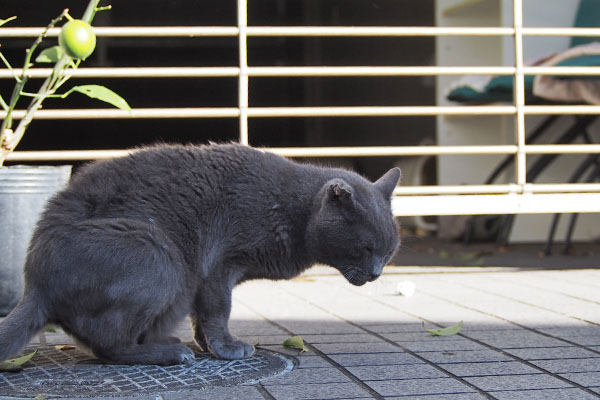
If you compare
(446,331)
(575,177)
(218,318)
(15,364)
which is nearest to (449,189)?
(575,177)

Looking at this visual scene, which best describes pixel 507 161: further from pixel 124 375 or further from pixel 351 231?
pixel 124 375

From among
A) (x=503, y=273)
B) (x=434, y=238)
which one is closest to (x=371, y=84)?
(x=434, y=238)

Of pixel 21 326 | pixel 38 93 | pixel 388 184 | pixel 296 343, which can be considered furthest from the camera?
pixel 38 93

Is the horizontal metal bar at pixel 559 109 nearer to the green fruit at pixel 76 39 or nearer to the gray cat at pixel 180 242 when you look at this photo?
the gray cat at pixel 180 242

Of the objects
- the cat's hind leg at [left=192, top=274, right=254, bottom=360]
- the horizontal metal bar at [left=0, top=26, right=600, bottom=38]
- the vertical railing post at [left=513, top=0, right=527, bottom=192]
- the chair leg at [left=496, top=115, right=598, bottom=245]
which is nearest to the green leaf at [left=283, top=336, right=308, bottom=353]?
the cat's hind leg at [left=192, top=274, right=254, bottom=360]

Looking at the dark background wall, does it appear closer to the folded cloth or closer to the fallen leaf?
the folded cloth

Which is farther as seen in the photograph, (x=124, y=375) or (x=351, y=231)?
(x=351, y=231)

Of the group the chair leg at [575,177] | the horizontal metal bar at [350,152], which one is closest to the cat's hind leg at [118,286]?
the horizontal metal bar at [350,152]

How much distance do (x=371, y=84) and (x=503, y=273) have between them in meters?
3.80

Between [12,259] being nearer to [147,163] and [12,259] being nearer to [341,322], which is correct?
[147,163]

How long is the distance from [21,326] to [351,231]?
1.05 m

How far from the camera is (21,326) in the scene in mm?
2324

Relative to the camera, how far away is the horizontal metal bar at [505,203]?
470 centimetres

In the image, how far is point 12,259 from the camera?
3463 millimetres
